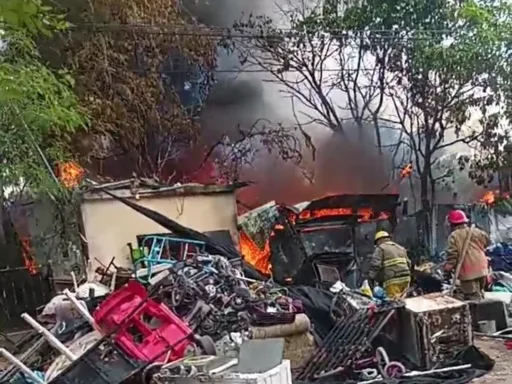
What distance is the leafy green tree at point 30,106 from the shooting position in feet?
17.3

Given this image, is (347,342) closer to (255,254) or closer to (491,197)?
(255,254)

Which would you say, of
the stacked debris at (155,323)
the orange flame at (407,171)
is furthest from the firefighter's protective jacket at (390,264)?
the orange flame at (407,171)

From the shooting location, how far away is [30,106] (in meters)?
8.14

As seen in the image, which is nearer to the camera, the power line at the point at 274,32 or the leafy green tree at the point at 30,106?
the leafy green tree at the point at 30,106

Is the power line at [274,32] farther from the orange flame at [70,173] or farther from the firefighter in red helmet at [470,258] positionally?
the firefighter in red helmet at [470,258]

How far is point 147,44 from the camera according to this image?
1570cm

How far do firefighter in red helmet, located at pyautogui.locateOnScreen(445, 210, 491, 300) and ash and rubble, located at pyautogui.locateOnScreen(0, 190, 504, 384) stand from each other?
1297mm

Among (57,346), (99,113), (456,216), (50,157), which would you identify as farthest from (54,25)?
(99,113)

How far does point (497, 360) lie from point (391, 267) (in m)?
2.06

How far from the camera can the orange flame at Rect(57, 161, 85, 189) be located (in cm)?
1287

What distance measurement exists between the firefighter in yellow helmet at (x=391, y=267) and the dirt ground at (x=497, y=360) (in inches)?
48.1

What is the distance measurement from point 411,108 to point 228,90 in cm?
558

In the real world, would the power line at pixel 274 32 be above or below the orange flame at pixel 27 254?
above

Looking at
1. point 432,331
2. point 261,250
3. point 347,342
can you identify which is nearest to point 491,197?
point 261,250
